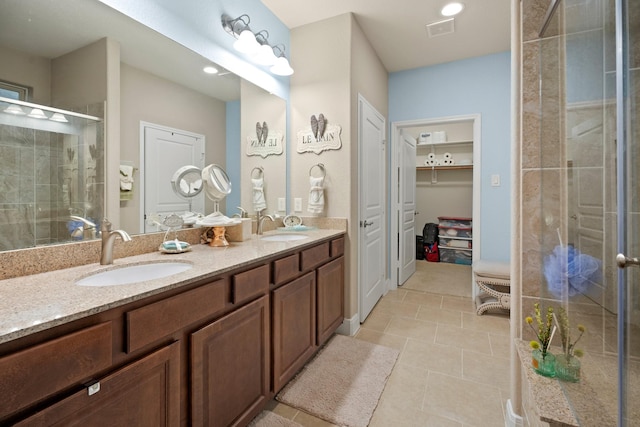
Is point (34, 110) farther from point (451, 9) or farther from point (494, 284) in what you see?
point (494, 284)

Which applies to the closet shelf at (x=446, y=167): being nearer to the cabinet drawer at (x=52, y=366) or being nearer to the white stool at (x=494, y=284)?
the white stool at (x=494, y=284)

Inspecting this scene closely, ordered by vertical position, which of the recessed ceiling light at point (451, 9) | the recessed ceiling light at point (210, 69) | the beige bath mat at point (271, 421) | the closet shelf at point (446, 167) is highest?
the recessed ceiling light at point (451, 9)

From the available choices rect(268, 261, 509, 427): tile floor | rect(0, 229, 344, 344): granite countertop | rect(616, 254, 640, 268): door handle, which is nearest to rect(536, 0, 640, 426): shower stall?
rect(616, 254, 640, 268): door handle

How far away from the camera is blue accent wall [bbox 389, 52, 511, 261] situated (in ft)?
10.2

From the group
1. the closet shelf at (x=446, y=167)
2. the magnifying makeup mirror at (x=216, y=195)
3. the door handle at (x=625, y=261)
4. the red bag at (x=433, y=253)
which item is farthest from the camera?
the red bag at (x=433, y=253)

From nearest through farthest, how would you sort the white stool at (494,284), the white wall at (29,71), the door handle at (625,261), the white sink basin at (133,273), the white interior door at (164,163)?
the door handle at (625,261)
the white wall at (29,71)
the white sink basin at (133,273)
the white interior door at (164,163)
the white stool at (494,284)

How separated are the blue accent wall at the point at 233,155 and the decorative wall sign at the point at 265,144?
0.15m

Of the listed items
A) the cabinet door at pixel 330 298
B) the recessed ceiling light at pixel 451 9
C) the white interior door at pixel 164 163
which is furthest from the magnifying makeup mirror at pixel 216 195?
the recessed ceiling light at pixel 451 9

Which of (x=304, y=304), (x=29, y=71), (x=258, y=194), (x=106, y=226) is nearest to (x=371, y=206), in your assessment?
(x=258, y=194)

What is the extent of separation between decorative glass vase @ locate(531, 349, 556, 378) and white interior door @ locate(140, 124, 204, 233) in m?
1.86

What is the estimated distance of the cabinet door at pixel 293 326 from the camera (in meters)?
1.56

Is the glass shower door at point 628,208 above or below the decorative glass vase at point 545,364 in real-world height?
above

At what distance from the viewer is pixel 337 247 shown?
2320 mm

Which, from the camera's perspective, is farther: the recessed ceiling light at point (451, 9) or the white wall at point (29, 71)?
the recessed ceiling light at point (451, 9)
